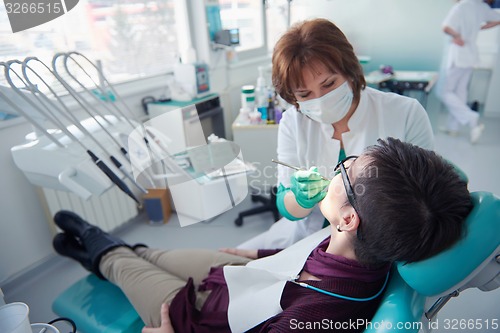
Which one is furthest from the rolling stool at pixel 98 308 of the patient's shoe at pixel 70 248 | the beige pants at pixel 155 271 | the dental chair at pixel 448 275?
the dental chair at pixel 448 275

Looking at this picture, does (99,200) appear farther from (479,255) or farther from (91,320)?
(479,255)

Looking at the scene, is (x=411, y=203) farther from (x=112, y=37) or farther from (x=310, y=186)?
(x=112, y=37)

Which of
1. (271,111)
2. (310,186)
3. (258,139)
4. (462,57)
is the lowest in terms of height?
(258,139)

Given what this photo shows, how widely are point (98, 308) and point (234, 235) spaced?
3.80 ft

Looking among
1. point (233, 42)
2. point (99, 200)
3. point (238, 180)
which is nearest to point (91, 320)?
point (238, 180)

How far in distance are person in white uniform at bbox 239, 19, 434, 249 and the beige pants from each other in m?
0.42

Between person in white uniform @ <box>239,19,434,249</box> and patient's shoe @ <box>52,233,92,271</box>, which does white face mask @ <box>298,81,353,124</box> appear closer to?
person in white uniform @ <box>239,19,434,249</box>

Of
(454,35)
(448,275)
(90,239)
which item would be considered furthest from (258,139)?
(448,275)

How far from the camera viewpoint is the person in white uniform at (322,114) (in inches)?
40.6

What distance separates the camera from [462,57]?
121cm

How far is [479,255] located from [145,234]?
6.93ft

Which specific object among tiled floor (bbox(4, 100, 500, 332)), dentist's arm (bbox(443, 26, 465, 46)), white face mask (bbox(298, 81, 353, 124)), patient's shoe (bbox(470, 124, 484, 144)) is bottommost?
tiled floor (bbox(4, 100, 500, 332))

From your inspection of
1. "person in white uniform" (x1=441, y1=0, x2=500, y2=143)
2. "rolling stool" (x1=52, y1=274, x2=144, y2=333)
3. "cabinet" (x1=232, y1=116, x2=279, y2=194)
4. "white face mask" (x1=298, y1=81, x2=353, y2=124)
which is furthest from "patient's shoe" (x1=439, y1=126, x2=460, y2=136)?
"rolling stool" (x1=52, y1=274, x2=144, y2=333)

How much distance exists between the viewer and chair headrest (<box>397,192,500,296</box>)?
63 cm
